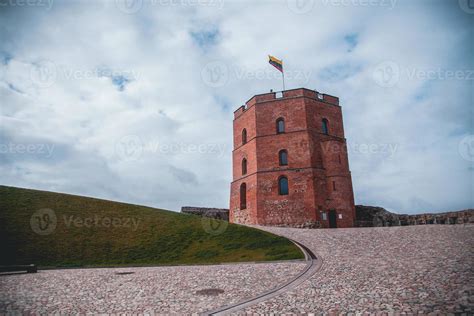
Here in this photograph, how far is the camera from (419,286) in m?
7.27

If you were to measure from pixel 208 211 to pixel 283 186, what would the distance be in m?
9.03

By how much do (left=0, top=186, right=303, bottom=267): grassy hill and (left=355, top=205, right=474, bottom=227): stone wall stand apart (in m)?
14.8

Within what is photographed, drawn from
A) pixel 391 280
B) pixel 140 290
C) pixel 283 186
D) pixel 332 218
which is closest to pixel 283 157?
pixel 283 186

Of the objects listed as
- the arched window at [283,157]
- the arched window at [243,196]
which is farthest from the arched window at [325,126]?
the arched window at [243,196]

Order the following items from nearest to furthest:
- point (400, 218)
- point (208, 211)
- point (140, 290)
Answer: point (140, 290) → point (400, 218) → point (208, 211)

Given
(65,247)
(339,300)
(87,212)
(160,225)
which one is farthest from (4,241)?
(339,300)

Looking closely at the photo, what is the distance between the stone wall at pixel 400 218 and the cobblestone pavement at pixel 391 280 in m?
8.51

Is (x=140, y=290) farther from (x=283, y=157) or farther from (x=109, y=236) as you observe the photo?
(x=283, y=157)

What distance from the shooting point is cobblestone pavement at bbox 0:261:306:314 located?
711 centimetres

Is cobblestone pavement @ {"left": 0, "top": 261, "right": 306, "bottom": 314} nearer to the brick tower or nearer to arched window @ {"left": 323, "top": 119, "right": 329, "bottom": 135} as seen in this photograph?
the brick tower

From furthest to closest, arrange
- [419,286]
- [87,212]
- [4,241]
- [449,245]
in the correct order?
1. [87,212]
2. [4,241]
3. [449,245]
4. [419,286]

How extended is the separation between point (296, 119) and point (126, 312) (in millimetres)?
24858

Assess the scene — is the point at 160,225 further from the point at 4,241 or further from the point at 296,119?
the point at 296,119

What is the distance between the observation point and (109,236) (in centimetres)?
1955
